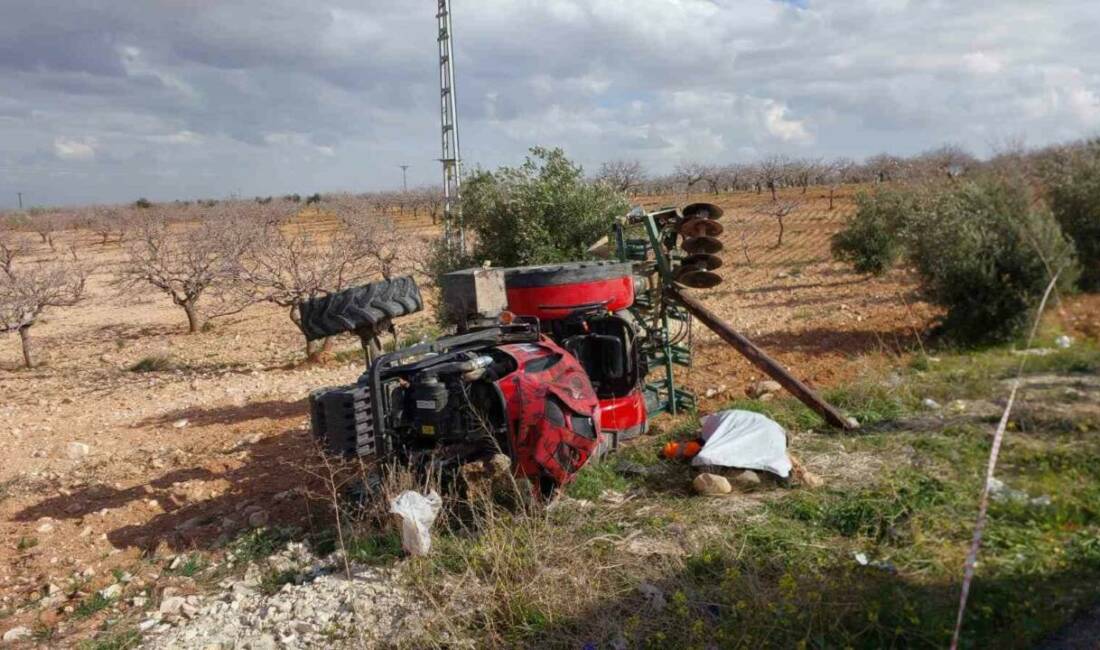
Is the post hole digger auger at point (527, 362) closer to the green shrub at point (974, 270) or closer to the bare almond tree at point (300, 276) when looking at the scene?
the green shrub at point (974, 270)

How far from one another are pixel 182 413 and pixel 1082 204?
30.0 ft

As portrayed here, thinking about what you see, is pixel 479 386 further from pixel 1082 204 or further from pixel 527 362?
pixel 1082 204

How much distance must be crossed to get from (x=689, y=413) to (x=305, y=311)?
3403 millimetres

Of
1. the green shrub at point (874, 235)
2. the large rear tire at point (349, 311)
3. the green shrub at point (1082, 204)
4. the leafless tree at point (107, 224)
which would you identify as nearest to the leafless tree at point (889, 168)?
the green shrub at point (874, 235)

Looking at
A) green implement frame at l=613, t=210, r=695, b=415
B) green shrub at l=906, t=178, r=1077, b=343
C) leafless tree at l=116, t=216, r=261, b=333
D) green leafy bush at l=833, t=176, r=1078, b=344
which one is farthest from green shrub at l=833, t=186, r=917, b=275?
leafless tree at l=116, t=216, r=261, b=333

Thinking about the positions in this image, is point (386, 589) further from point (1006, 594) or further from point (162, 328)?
point (162, 328)

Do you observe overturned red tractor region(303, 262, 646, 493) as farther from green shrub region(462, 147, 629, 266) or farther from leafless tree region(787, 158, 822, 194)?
leafless tree region(787, 158, 822, 194)

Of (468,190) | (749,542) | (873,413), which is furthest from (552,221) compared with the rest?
(749,542)

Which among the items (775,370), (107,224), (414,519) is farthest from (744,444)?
(107,224)

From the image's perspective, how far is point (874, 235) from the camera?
1856cm

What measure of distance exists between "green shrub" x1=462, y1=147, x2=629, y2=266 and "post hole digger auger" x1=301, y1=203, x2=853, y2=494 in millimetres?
2802

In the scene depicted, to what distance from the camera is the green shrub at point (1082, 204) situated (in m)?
4.67

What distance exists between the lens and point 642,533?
434 centimetres

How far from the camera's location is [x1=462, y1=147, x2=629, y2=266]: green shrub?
30.9 ft
